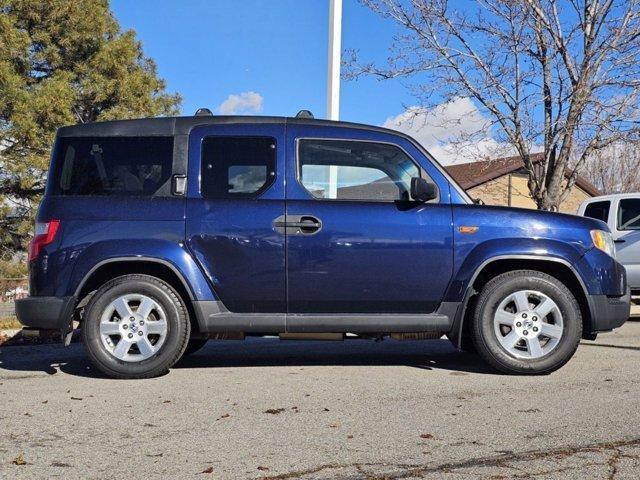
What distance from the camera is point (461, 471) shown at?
3.22m

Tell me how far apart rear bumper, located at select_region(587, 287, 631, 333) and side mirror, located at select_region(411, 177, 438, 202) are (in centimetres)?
149

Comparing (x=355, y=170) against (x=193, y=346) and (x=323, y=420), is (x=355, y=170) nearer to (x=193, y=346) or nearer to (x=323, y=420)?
(x=323, y=420)

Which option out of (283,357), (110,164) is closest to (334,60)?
(283,357)

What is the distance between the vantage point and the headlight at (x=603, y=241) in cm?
554

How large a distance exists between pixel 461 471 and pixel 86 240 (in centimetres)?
341

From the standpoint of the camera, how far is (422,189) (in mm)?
5316

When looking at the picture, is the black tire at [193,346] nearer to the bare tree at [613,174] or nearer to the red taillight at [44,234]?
the red taillight at [44,234]

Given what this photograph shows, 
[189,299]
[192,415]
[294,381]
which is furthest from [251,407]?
[189,299]

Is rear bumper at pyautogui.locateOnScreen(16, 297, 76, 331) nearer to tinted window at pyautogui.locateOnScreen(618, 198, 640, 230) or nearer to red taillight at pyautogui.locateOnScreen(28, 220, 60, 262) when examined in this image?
red taillight at pyautogui.locateOnScreen(28, 220, 60, 262)

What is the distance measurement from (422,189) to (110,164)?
2492 mm

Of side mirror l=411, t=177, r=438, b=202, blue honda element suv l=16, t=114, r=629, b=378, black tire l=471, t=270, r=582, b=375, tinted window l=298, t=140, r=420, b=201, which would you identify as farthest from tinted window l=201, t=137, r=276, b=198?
black tire l=471, t=270, r=582, b=375

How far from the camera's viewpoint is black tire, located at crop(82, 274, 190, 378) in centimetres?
531

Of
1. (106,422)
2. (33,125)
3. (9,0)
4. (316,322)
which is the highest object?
(9,0)

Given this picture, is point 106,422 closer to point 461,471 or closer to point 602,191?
point 461,471
